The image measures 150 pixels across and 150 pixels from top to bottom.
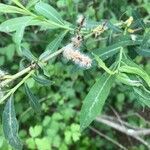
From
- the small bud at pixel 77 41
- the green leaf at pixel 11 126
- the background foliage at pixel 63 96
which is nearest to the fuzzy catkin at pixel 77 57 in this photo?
the small bud at pixel 77 41

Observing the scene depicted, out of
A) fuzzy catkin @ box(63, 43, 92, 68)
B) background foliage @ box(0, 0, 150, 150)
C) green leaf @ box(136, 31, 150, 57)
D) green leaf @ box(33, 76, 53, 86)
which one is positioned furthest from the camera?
background foliage @ box(0, 0, 150, 150)

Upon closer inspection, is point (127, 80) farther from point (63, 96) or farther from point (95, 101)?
point (63, 96)

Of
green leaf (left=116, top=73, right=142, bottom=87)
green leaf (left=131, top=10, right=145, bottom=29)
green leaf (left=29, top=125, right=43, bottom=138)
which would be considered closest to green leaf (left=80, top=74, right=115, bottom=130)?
green leaf (left=116, top=73, right=142, bottom=87)

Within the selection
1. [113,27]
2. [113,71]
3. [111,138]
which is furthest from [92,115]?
[111,138]

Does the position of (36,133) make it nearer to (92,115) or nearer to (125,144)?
(125,144)

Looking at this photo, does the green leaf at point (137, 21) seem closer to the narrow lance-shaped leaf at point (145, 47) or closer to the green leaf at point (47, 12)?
the narrow lance-shaped leaf at point (145, 47)

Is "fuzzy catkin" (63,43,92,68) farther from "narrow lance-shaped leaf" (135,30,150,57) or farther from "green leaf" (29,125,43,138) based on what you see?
"green leaf" (29,125,43,138)

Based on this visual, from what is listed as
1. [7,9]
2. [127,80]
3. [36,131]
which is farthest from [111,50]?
[36,131]
